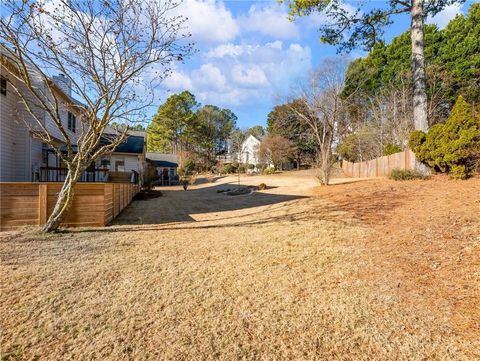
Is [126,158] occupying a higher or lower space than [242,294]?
higher

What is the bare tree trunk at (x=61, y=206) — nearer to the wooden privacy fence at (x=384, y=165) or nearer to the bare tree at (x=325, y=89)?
the wooden privacy fence at (x=384, y=165)

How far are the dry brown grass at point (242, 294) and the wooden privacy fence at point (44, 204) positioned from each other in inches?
30.8

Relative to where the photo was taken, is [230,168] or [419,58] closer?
[419,58]

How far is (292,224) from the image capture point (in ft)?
21.6

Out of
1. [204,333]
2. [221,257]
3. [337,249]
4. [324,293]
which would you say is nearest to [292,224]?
[337,249]

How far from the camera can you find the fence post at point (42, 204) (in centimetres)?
624

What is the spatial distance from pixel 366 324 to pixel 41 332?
2943 mm

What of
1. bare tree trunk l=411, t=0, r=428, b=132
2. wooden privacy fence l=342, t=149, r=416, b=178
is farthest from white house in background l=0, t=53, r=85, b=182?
wooden privacy fence l=342, t=149, r=416, b=178

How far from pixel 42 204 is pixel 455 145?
12257 millimetres

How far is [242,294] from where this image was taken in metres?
3.19

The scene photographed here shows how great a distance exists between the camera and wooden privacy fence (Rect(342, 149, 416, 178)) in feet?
40.4

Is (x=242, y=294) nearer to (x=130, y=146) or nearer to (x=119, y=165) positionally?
(x=130, y=146)

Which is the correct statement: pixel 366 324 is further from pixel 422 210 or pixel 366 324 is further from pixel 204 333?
pixel 422 210

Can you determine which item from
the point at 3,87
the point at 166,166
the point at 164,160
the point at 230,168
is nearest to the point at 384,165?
the point at 3,87
